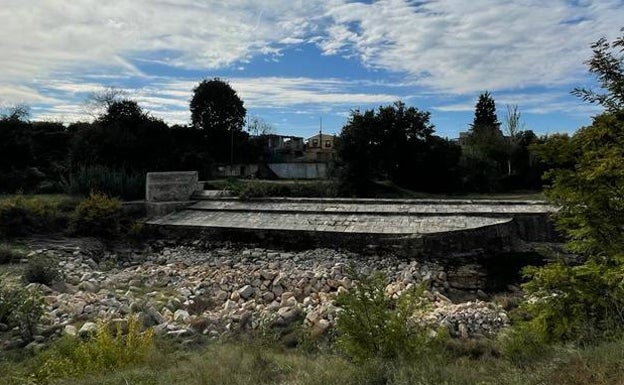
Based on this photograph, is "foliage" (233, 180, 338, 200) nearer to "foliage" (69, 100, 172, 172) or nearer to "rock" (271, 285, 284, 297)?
"foliage" (69, 100, 172, 172)

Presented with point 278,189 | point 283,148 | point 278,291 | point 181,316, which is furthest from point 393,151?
point 283,148

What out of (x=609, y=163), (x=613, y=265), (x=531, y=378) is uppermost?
(x=609, y=163)

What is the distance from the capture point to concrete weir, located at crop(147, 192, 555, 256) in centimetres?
1188

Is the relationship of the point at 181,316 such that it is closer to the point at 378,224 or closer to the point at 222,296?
the point at 222,296

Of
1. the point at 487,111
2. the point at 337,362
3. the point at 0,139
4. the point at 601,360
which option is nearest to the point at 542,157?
the point at 601,360

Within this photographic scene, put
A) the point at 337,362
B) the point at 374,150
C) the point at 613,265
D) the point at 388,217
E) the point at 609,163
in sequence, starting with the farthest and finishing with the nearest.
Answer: the point at 374,150 → the point at 388,217 → the point at 337,362 → the point at 613,265 → the point at 609,163

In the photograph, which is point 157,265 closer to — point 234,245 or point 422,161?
point 234,245

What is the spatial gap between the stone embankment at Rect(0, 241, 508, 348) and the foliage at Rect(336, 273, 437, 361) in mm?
725

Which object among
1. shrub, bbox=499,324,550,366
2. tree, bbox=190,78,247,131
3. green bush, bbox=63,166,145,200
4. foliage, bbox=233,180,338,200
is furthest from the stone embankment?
tree, bbox=190,78,247,131

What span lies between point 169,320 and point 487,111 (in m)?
39.9

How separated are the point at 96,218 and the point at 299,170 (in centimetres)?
2142

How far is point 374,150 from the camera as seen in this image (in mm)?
23359

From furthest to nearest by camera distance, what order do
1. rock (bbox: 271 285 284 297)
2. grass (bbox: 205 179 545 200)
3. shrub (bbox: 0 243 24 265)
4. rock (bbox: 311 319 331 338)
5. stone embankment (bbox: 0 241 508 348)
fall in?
grass (bbox: 205 179 545 200) < shrub (bbox: 0 243 24 265) < rock (bbox: 271 285 284 297) < stone embankment (bbox: 0 241 508 348) < rock (bbox: 311 319 331 338)

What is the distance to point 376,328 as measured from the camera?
4.32 metres
